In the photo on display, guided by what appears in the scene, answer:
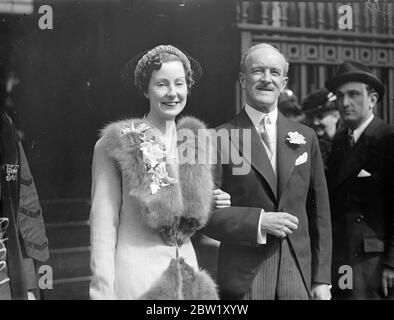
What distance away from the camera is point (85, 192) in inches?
132

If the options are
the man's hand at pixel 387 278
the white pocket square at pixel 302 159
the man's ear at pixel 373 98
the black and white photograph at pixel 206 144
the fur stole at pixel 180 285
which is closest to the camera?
the fur stole at pixel 180 285

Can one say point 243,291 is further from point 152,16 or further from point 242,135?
point 152,16

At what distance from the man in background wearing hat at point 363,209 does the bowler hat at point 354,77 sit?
17 cm

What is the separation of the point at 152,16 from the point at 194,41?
312 mm

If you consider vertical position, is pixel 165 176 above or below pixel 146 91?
below

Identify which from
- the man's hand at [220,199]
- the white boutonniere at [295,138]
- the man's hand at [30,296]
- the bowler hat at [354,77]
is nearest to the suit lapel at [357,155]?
the bowler hat at [354,77]

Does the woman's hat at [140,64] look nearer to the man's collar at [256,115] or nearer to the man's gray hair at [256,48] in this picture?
the man's gray hair at [256,48]

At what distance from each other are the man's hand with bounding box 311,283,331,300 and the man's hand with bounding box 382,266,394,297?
38 cm

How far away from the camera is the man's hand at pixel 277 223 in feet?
10.4

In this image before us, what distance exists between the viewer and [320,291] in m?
3.26

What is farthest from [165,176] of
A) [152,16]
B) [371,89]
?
[371,89]

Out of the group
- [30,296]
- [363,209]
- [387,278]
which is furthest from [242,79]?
[30,296]

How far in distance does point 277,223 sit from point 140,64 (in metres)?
1.26

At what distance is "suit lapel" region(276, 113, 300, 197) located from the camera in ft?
10.6
